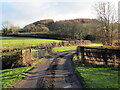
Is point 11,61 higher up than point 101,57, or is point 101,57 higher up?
point 101,57

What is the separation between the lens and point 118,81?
5.45 m

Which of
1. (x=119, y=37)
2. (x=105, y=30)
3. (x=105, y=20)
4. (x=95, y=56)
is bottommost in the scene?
(x=95, y=56)

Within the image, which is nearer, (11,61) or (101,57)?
(101,57)

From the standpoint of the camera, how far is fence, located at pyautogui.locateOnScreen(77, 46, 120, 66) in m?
8.71

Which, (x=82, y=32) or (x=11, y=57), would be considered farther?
(x=82, y=32)

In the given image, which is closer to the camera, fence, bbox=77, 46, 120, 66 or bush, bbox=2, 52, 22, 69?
fence, bbox=77, 46, 120, 66

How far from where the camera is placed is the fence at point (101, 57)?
28.6 ft

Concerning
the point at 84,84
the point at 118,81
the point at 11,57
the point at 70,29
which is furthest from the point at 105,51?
the point at 70,29

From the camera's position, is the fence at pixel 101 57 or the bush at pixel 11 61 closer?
the fence at pixel 101 57

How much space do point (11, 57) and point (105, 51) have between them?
902 centimetres

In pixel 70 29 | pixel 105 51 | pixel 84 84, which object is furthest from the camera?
pixel 70 29

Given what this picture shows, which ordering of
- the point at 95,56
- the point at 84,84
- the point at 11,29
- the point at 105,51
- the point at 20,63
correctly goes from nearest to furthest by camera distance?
the point at 84,84 < the point at 105,51 < the point at 95,56 < the point at 20,63 < the point at 11,29

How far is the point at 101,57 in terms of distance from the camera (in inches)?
372

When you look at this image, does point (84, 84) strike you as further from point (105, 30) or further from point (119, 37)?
point (105, 30)
